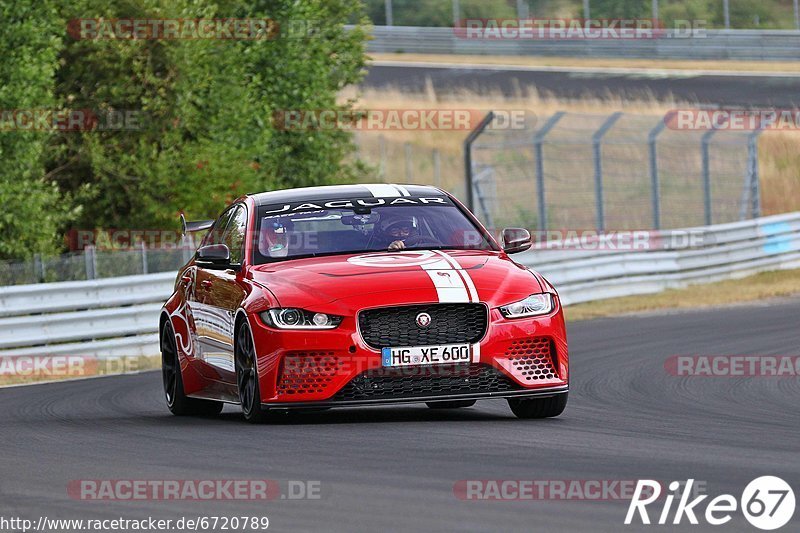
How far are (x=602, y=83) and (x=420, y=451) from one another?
44.8 meters

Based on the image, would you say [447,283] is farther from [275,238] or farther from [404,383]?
[275,238]

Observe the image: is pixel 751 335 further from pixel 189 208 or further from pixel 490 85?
pixel 490 85

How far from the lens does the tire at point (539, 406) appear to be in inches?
405

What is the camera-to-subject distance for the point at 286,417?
35.4 ft

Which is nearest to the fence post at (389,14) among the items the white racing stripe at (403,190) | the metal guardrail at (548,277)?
the metal guardrail at (548,277)

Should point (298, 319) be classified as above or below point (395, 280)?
below

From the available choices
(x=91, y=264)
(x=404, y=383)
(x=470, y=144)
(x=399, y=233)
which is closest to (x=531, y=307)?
(x=404, y=383)

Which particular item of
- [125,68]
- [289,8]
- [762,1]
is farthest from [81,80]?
[762,1]

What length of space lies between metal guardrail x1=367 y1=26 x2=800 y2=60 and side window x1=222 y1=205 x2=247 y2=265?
43.1m

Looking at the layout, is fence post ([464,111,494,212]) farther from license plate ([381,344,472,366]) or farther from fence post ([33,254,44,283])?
license plate ([381,344,472,366])

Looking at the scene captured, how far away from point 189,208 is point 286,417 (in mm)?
17511

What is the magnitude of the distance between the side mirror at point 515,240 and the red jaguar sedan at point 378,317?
0.03ft

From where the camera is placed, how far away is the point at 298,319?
992 centimetres

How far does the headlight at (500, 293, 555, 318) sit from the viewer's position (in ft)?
32.9
